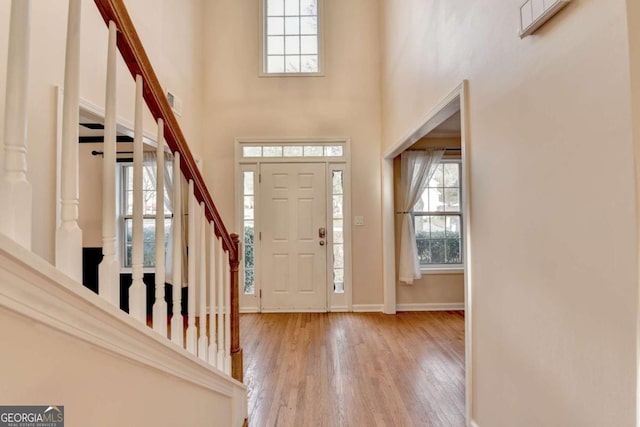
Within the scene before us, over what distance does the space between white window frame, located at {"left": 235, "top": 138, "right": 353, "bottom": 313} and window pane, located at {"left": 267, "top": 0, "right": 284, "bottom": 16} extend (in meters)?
1.77

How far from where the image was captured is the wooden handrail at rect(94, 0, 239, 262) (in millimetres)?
800

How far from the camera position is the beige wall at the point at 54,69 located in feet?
5.36

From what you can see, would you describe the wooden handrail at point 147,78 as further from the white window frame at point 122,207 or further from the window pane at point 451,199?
the window pane at point 451,199

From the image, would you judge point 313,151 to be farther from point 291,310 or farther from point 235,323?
point 235,323

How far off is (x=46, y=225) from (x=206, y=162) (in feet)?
8.59

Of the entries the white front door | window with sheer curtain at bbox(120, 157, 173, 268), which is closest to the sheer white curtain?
the white front door

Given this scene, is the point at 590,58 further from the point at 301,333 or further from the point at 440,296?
the point at 440,296

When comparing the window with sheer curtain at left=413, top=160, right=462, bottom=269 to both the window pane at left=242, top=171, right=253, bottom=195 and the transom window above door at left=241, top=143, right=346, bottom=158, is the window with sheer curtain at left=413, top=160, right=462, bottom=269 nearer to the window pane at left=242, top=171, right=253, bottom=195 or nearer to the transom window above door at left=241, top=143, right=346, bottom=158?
the transom window above door at left=241, top=143, right=346, bottom=158

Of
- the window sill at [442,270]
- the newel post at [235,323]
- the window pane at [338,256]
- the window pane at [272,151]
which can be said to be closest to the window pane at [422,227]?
the window sill at [442,270]

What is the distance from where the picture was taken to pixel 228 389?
5.28 ft

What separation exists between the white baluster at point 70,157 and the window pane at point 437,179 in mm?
4227

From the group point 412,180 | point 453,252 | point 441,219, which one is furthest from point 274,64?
point 453,252

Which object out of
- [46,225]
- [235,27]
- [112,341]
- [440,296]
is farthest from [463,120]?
[235,27]

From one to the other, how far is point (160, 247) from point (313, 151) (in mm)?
3350
